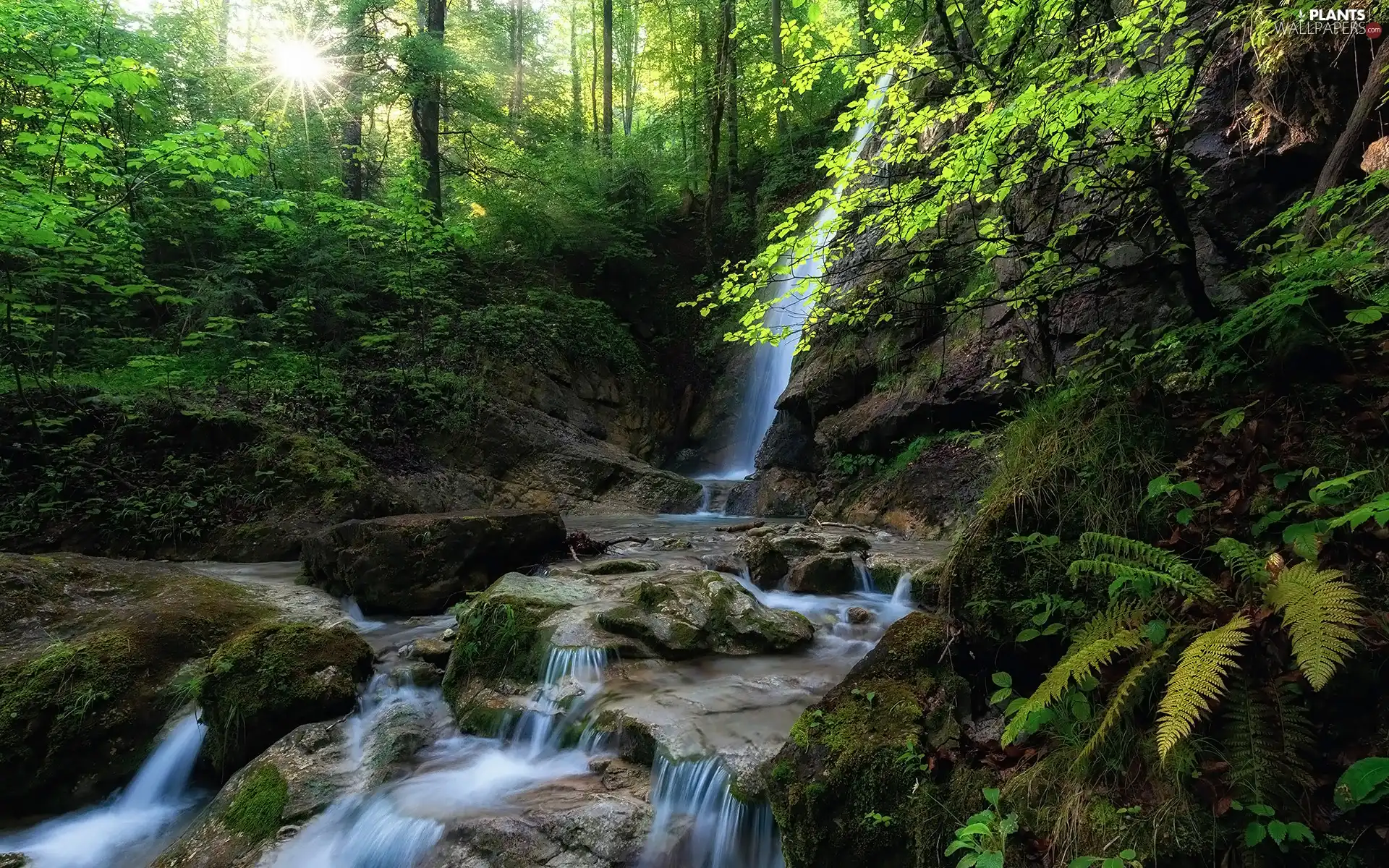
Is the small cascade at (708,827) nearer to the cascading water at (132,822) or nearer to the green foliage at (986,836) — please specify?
the green foliage at (986,836)

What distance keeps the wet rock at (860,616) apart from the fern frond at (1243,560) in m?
3.34

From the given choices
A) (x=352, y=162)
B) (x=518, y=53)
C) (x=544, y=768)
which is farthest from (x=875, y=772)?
(x=518, y=53)

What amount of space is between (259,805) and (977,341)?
8.90 m

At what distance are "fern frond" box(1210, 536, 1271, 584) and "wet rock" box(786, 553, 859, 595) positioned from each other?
160 inches

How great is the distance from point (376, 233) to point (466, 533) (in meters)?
7.14

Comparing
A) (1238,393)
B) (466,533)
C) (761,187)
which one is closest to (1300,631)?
(1238,393)

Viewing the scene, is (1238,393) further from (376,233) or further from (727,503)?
(376,233)

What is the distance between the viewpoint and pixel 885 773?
2.57m

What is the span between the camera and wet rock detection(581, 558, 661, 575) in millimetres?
6680

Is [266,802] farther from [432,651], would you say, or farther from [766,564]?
[766,564]

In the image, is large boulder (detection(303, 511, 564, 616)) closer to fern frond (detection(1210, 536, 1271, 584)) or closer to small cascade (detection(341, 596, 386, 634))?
small cascade (detection(341, 596, 386, 634))

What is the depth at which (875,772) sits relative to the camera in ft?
8.50

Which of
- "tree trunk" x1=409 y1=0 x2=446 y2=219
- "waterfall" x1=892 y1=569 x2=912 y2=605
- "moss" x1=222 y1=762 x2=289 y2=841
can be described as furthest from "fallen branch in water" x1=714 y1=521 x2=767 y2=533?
"tree trunk" x1=409 y1=0 x2=446 y2=219

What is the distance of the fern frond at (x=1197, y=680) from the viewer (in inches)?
68.9
